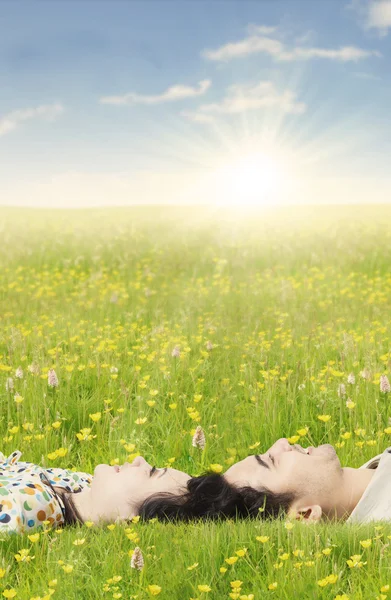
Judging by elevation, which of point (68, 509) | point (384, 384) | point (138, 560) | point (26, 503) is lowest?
point (68, 509)

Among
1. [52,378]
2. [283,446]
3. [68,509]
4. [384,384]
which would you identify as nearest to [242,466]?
[283,446]

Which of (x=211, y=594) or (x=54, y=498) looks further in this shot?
(x=54, y=498)

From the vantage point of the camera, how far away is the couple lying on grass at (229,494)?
362 centimetres

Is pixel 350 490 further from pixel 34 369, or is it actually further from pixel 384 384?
pixel 34 369

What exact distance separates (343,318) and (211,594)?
5458 mm

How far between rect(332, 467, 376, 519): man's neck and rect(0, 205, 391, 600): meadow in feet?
1.38

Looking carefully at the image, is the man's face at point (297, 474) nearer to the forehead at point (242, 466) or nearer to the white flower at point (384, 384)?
the forehead at point (242, 466)

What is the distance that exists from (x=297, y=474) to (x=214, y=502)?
0.43 m

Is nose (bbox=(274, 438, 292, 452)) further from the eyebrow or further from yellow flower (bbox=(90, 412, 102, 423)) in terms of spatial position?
yellow flower (bbox=(90, 412, 102, 423))

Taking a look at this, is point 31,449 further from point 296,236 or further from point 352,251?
point 296,236

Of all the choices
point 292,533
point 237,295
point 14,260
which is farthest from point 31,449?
point 14,260

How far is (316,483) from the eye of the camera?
365cm

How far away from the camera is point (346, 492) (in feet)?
12.3

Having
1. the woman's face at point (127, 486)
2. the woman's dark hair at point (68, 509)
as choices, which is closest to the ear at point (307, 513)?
the woman's face at point (127, 486)
